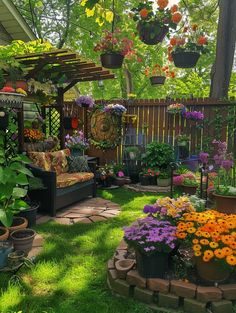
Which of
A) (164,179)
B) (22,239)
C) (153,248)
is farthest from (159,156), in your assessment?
(153,248)

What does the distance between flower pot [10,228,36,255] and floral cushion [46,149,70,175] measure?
6.95 feet

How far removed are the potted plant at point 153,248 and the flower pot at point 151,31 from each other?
7.20ft

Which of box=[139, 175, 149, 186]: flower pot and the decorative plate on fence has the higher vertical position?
Result: the decorative plate on fence

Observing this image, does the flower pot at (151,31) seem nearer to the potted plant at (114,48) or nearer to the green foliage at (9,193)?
the potted plant at (114,48)

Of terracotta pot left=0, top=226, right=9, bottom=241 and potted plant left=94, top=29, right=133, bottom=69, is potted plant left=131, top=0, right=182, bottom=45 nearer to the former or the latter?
potted plant left=94, top=29, right=133, bottom=69

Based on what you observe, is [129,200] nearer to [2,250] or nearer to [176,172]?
[176,172]

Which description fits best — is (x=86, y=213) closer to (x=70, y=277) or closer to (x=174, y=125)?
(x=70, y=277)

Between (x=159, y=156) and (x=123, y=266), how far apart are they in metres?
4.38

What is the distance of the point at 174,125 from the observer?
8195mm

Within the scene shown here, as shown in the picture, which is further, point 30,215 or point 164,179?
point 164,179

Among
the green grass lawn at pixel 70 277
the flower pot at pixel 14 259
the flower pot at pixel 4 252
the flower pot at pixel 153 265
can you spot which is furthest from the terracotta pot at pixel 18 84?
the flower pot at pixel 153 265

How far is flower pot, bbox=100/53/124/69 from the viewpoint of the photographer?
545 cm

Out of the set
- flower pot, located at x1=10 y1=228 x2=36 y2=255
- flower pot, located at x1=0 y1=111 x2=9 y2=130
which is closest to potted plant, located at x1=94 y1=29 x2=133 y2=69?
flower pot, located at x1=0 y1=111 x2=9 y2=130

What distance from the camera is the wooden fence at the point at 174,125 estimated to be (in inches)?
295
